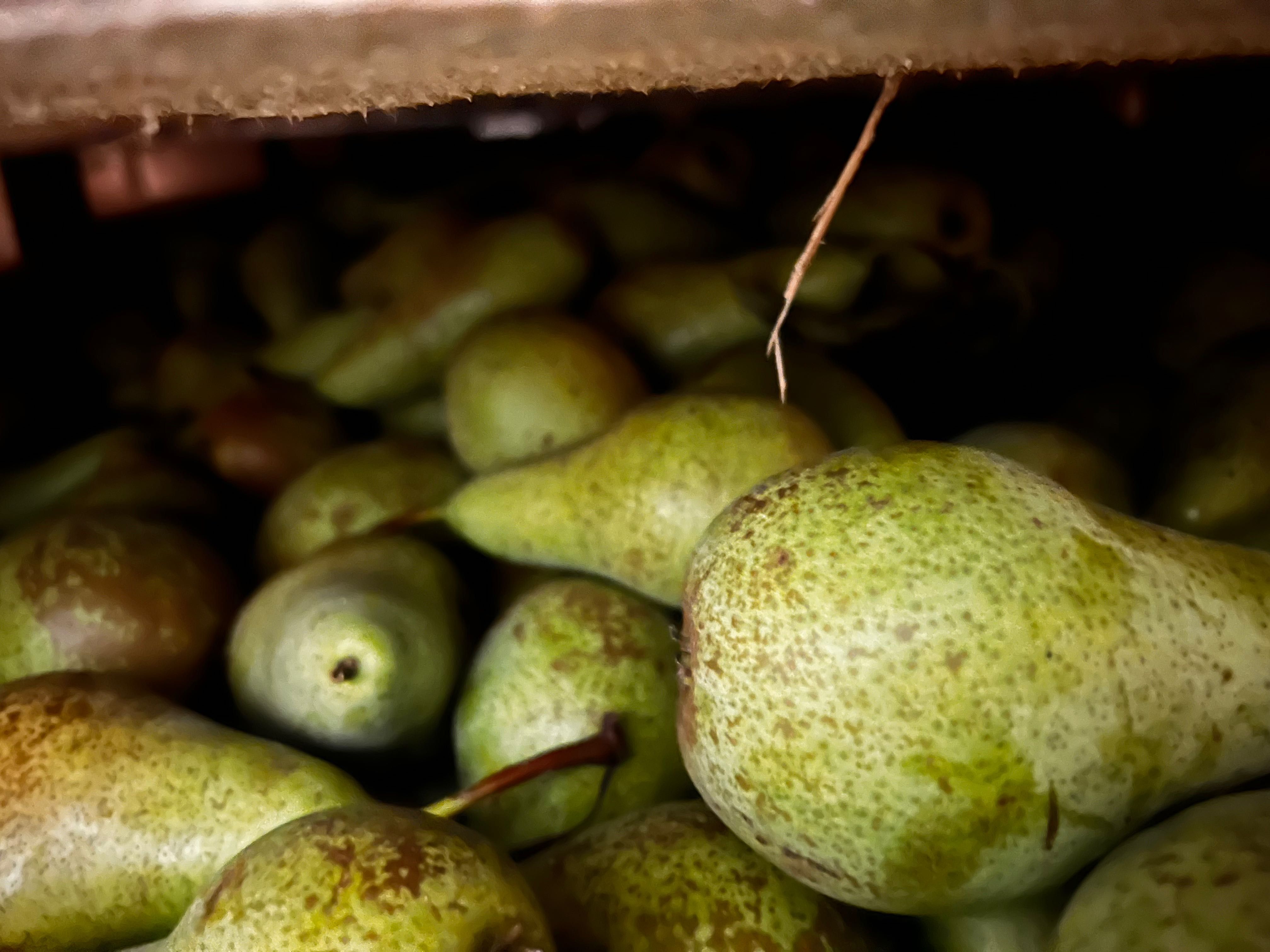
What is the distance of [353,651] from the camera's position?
31.9 inches

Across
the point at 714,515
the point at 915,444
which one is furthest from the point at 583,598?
the point at 915,444

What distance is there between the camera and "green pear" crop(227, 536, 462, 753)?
2.68 feet

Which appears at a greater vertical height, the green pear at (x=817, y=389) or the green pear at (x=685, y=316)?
the green pear at (x=685, y=316)

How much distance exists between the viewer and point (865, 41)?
457 millimetres

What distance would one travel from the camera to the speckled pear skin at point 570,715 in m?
0.81

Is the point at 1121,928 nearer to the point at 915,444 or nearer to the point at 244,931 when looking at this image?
the point at 915,444

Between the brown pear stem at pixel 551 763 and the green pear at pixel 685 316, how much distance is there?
479 mm

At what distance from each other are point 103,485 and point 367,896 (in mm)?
869

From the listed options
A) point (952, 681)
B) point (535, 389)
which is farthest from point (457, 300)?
point (952, 681)

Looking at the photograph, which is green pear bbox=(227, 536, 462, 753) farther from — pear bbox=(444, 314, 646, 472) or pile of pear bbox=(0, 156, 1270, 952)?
pear bbox=(444, 314, 646, 472)

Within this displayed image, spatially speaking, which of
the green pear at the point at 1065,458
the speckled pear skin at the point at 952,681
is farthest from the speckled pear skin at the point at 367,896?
the green pear at the point at 1065,458

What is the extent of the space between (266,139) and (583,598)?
150 centimetres

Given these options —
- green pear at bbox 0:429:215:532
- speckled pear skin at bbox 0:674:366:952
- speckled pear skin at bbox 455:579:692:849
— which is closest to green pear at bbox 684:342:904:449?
speckled pear skin at bbox 455:579:692:849

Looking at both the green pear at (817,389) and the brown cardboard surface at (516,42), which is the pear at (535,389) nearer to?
the green pear at (817,389)
